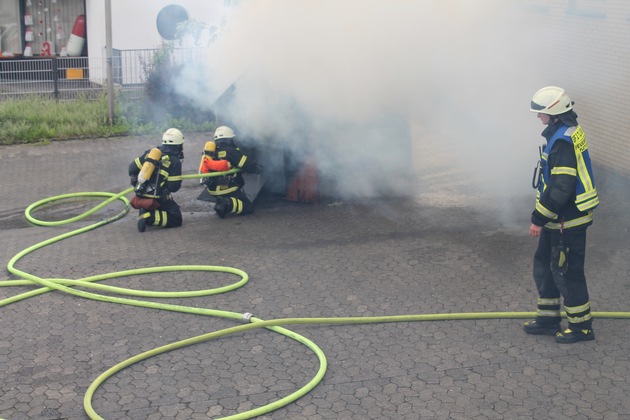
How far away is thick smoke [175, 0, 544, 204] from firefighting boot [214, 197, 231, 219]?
0.87m

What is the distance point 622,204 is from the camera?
9484mm

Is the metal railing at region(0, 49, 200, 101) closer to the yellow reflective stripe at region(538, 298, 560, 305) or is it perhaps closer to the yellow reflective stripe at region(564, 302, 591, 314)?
the yellow reflective stripe at region(538, 298, 560, 305)

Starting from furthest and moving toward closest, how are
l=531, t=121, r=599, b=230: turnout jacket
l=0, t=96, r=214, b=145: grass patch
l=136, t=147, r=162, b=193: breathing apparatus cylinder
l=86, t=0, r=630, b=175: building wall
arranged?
l=0, t=96, r=214, b=145: grass patch < l=86, t=0, r=630, b=175: building wall < l=136, t=147, r=162, b=193: breathing apparatus cylinder < l=531, t=121, r=599, b=230: turnout jacket

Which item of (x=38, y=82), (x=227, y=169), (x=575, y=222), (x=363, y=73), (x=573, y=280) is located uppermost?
(x=363, y=73)

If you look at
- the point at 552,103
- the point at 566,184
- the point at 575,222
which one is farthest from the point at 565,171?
the point at 552,103

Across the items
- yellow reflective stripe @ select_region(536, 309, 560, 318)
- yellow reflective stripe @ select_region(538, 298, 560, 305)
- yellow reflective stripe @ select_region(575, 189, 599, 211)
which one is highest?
yellow reflective stripe @ select_region(575, 189, 599, 211)

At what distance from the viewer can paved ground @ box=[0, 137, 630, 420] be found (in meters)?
5.43

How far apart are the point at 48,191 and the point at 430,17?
17.3 feet

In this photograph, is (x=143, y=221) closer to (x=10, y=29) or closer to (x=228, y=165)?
(x=228, y=165)

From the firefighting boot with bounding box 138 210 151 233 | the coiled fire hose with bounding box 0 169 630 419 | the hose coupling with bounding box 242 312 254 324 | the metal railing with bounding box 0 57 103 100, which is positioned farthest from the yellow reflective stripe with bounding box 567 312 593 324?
the metal railing with bounding box 0 57 103 100

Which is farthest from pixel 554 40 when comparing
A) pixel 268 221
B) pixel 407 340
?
pixel 407 340

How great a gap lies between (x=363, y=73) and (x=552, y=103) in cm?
378

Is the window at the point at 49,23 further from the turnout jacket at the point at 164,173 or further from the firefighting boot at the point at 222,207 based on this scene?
the firefighting boot at the point at 222,207

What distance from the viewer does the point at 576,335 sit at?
611 centimetres
